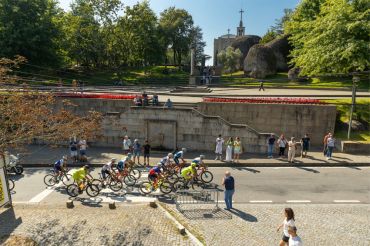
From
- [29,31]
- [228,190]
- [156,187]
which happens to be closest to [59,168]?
[156,187]

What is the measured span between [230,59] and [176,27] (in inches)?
567

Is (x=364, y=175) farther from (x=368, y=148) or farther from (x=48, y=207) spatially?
(x=48, y=207)

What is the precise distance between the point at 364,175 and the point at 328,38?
11.5 metres

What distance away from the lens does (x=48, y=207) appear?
14.1 metres

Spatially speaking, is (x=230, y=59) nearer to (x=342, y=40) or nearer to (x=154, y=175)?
(x=342, y=40)

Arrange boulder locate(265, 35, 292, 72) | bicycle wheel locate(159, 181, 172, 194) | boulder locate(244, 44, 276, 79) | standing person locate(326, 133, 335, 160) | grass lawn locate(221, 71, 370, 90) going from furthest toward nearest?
boulder locate(265, 35, 292, 72)
boulder locate(244, 44, 276, 79)
grass lawn locate(221, 71, 370, 90)
standing person locate(326, 133, 335, 160)
bicycle wheel locate(159, 181, 172, 194)

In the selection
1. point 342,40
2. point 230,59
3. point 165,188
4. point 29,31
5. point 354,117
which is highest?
point 29,31

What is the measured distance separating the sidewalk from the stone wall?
2.04m

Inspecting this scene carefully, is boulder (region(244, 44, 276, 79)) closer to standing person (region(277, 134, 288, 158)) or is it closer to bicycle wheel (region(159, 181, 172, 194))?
standing person (region(277, 134, 288, 158))

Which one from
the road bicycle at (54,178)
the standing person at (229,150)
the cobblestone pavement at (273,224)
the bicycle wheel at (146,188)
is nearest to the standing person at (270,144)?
the standing person at (229,150)

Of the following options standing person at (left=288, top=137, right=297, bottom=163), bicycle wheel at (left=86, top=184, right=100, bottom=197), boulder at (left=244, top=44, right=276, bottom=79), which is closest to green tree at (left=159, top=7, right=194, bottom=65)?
boulder at (left=244, top=44, right=276, bottom=79)

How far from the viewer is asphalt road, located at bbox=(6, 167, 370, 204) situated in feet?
51.0

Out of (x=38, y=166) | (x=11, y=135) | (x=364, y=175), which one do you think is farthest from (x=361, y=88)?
(x=11, y=135)

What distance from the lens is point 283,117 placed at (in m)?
23.7
